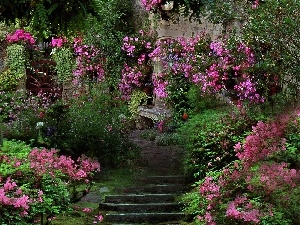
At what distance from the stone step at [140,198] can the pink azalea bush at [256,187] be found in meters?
0.88

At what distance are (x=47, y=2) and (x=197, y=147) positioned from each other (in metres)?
3.06

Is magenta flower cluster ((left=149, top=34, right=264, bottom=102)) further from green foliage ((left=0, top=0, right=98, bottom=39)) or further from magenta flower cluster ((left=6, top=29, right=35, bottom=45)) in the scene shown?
magenta flower cluster ((left=6, top=29, right=35, bottom=45))

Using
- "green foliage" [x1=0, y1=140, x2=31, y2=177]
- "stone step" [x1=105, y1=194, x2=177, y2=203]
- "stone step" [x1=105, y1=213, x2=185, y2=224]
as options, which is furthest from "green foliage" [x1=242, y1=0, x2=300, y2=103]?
"green foliage" [x1=0, y1=140, x2=31, y2=177]

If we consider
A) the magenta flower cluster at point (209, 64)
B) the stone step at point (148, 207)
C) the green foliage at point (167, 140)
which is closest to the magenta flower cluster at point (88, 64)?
the magenta flower cluster at point (209, 64)

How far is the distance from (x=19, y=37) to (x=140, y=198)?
984 centimetres

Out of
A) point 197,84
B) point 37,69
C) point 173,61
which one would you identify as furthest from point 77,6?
point 37,69

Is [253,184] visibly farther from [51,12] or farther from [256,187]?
[51,12]

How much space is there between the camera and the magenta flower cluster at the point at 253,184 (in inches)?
233

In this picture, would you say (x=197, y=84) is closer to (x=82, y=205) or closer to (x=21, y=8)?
(x=82, y=205)

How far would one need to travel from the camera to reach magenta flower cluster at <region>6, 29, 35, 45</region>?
54.6ft

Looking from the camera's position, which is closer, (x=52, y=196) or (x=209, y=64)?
(x=52, y=196)

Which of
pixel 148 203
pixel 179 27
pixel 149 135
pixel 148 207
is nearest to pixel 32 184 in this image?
pixel 148 207

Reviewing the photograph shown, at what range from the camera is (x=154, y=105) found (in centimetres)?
1415

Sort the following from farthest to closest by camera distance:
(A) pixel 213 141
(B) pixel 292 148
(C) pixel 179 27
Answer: (C) pixel 179 27
(A) pixel 213 141
(B) pixel 292 148
